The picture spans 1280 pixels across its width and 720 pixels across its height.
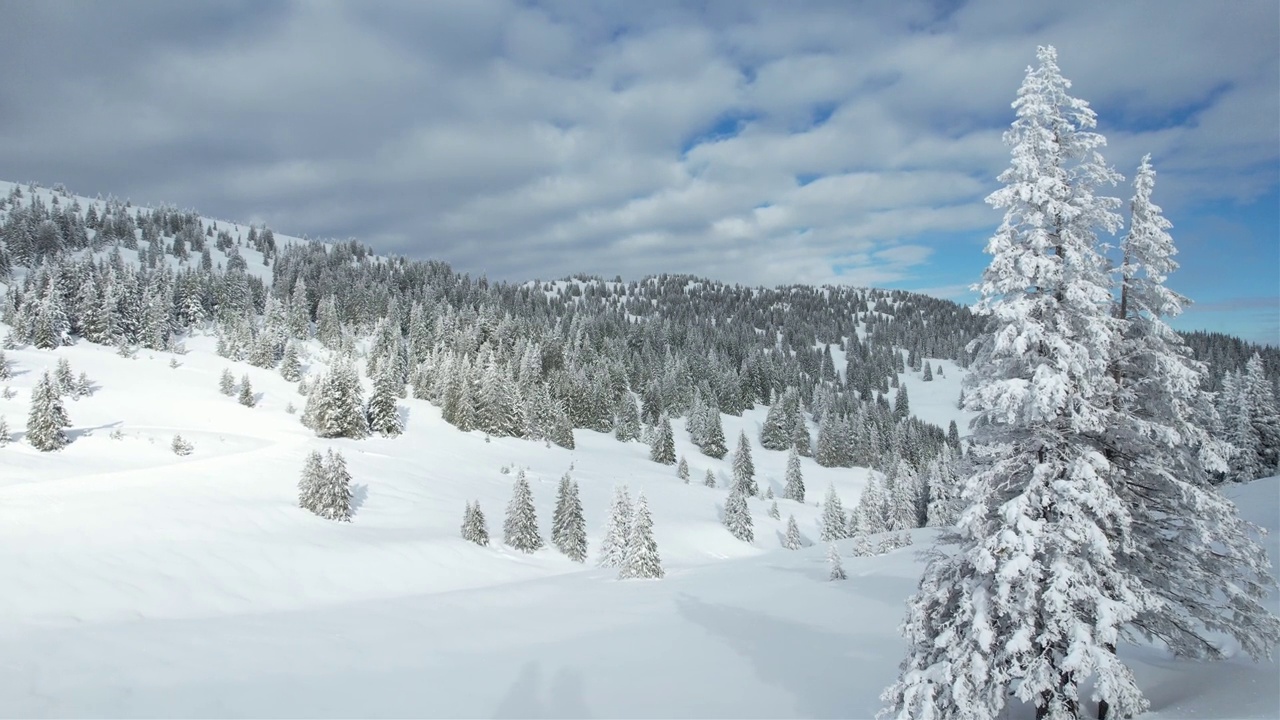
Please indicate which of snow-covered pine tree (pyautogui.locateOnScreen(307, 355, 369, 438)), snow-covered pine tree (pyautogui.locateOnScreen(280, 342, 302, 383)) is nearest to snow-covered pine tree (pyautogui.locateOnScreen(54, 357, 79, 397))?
snow-covered pine tree (pyautogui.locateOnScreen(307, 355, 369, 438))

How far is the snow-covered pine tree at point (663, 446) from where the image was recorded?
281 feet

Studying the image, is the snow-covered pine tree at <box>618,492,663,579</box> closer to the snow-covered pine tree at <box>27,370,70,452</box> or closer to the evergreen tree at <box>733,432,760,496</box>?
the snow-covered pine tree at <box>27,370,70,452</box>

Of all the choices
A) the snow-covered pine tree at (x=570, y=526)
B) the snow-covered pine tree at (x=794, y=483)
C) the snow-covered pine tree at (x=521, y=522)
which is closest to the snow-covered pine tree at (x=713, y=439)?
the snow-covered pine tree at (x=794, y=483)

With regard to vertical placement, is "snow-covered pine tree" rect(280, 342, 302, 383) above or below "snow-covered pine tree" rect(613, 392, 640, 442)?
above

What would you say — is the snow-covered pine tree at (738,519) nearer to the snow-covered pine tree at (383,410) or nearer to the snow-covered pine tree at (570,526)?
the snow-covered pine tree at (570,526)

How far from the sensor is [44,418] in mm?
39531

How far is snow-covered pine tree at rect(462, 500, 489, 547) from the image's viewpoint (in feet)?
138

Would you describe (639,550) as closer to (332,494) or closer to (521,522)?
(521,522)

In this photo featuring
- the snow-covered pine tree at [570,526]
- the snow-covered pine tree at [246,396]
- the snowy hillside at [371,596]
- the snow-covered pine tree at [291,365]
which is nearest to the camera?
the snowy hillside at [371,596]

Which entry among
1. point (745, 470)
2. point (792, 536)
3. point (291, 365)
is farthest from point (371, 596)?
point (291, 365)

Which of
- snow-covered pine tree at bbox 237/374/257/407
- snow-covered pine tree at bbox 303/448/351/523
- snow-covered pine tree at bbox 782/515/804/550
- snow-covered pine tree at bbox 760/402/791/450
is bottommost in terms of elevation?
snow-covered pine tree at bbox 782/515/804/550

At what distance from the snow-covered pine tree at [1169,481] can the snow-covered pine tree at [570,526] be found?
3902cm

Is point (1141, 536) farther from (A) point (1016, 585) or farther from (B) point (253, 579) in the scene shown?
(B) point (253, 579)

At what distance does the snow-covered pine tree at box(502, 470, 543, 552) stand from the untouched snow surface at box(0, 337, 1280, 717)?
1477mm
